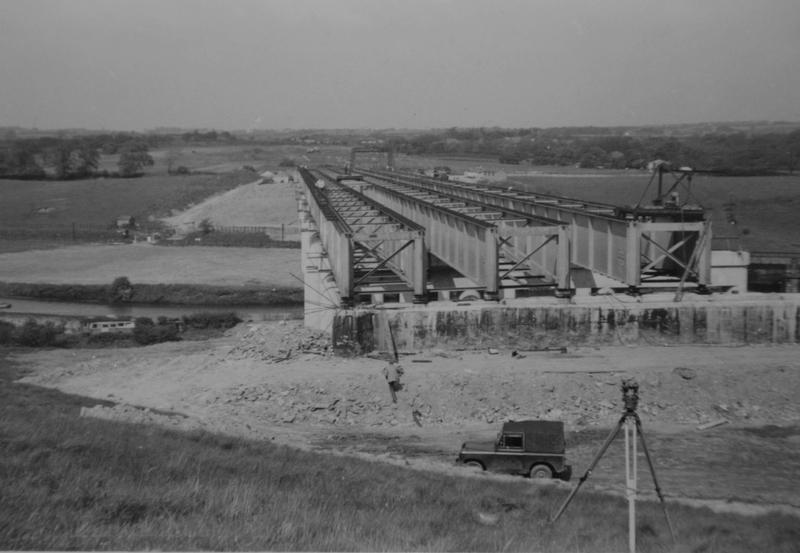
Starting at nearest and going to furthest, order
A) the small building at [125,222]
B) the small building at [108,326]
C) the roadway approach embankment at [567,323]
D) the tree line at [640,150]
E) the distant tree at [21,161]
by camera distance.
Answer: the roadway approach embankment at [567,323], the small building at [108,326], the tree line at [640,150], the small building at [125,222], the distant tree at [21,161]

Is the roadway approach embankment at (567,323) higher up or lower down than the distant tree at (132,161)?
lower down

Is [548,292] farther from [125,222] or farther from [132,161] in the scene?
[132,161]

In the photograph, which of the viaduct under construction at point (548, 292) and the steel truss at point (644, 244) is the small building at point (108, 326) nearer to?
the viaduct under construction at point (548, 292)

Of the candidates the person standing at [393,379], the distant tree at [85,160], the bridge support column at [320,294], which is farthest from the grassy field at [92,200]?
the person standing at [393,379]

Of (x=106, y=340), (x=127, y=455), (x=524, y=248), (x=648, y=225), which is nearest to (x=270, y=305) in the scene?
(x=106, y=340)

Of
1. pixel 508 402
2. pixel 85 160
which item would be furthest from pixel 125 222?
pixel 508 402

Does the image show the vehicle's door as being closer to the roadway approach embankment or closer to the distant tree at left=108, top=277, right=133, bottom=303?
the roadway approach embankment
